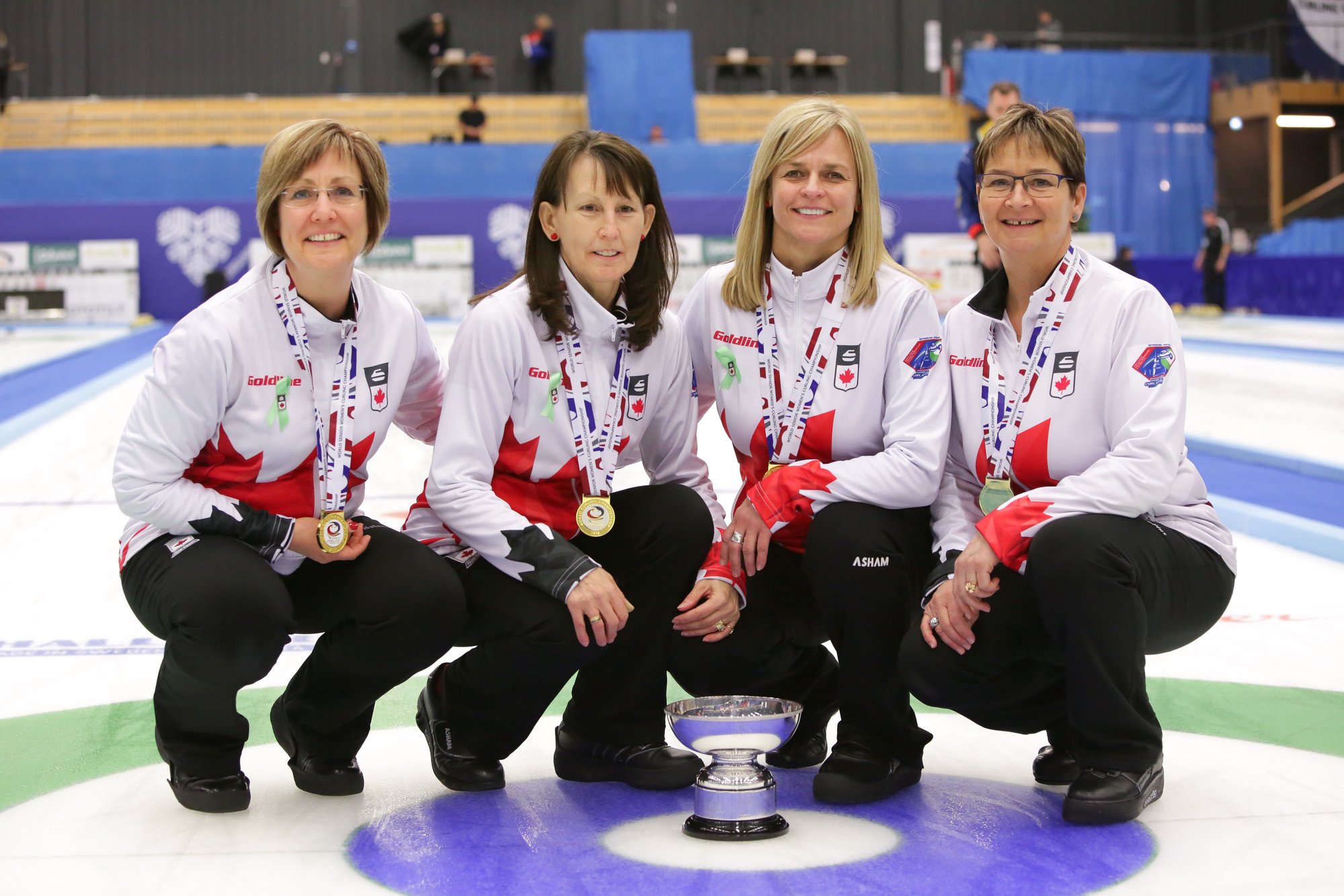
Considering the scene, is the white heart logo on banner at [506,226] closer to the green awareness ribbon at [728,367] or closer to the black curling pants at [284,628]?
the green awareness ribbon at [728,367]

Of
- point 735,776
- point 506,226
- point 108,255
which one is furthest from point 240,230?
point 735,776

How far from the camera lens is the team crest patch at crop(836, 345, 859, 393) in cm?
220

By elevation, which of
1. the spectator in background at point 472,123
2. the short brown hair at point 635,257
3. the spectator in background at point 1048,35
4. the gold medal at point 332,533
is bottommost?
the gold medal at point 332,533

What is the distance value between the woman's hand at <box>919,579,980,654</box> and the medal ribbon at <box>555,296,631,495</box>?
0.55 m

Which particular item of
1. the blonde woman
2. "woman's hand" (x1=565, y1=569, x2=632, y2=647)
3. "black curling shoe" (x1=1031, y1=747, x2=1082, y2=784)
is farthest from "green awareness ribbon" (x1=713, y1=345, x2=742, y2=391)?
"black curling shoe" (x1=1031, y1=747, x2=1082, y2=784)

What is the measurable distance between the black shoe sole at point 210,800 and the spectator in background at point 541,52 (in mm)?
19222

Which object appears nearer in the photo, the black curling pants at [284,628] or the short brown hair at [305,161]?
the black curling pants at [284,628]

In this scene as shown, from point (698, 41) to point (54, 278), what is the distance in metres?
11.4

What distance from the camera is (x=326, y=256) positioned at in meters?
2.06

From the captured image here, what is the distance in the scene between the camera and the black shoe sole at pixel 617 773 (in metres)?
2.11

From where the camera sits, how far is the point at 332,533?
1.98 m

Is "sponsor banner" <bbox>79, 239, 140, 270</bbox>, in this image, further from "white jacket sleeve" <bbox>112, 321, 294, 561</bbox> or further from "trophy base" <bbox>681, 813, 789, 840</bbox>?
"trophy base" <bbox>681, 813, 789, 840</bbox>

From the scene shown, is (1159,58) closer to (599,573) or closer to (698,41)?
(698,41)

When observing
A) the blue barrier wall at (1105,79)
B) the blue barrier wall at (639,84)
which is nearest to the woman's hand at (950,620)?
the blue barrier wall at (639,84)
